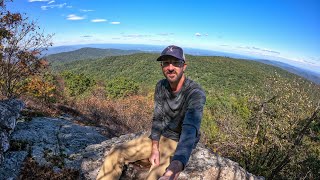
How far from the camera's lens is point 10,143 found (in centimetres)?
829

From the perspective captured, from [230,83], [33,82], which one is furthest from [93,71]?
[33,82]

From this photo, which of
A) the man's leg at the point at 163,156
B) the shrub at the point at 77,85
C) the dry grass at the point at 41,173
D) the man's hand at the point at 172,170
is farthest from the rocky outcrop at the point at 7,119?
the shrub at the point at 77,85

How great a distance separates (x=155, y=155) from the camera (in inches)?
157

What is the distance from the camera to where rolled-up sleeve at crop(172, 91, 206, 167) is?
2.61 metres

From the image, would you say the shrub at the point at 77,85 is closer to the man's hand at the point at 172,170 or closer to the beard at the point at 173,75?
the beard at the point at 173,75

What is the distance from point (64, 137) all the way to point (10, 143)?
2.42 metres

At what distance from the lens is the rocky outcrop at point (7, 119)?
7.39 m

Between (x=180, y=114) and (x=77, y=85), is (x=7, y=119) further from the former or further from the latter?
(x=77, y=85)

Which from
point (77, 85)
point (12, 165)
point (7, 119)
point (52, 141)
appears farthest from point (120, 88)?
point (12, 165)

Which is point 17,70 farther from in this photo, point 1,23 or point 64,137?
point 64,137

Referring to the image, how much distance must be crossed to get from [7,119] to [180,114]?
265 inches

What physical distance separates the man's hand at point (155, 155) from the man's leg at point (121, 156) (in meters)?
0.22

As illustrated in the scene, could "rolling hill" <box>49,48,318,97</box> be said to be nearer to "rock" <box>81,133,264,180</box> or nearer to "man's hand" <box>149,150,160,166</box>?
"rock" <box>81,133,264,180</box>

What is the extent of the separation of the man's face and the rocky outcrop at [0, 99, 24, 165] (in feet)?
19.3
